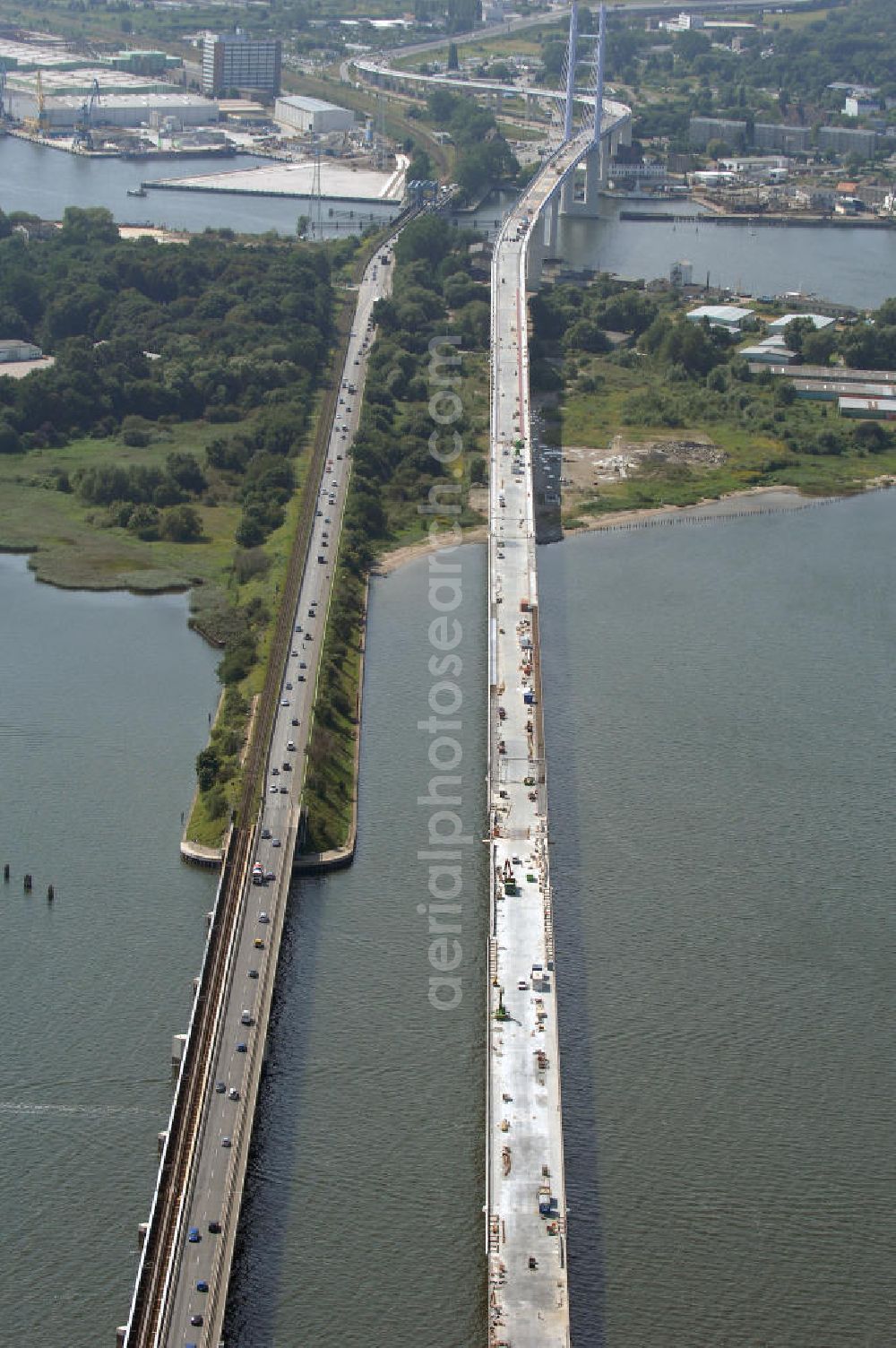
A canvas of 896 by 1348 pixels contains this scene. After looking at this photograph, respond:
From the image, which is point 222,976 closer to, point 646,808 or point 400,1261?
point 400,1261

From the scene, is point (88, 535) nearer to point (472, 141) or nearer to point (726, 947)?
point (726, 947)

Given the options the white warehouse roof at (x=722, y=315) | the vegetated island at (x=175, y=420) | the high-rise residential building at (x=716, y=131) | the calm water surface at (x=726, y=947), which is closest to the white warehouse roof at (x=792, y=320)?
the white warehouse roof at (x=722, y=315)

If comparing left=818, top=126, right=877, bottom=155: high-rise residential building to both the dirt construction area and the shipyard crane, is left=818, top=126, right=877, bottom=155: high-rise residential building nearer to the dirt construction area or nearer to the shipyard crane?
the shipyard crane

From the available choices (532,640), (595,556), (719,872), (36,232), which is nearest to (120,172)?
(36,232)

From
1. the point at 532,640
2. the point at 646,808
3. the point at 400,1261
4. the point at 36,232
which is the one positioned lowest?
the point at 400,1261

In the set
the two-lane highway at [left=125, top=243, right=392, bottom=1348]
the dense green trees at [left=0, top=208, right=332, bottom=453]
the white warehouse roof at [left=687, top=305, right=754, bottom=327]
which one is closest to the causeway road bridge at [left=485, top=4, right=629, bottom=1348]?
the two-lane highway at [left=125, top=243, right=392, bottom=1348]
